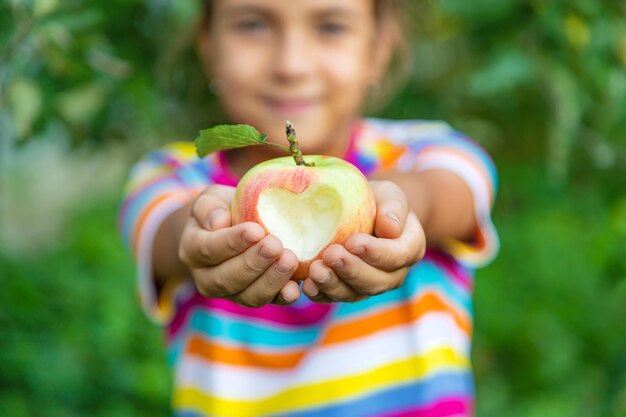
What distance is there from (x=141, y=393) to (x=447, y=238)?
1291mm

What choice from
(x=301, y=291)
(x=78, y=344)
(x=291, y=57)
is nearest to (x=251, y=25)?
(x=291, y=57)

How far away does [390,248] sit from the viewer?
749mm

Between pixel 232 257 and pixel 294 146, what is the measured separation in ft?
0.39

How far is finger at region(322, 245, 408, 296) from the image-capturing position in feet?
2.38

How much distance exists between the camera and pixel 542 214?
121 inches

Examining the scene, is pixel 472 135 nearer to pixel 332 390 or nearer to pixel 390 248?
pixel 332 390

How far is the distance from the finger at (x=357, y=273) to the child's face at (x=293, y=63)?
490 millimetres

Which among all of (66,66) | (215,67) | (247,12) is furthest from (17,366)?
(247,12)

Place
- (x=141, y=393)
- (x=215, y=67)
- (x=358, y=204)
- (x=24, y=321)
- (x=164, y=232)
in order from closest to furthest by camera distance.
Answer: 1. (x=358, y=204)
2. (x=164, y=232)
3. (x=215, y=67)
4. (x=141, y=393)
5. (x=24, y=321)

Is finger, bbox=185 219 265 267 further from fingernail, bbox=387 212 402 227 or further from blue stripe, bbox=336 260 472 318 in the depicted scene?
blue stripe, bbox=336 260 472 318

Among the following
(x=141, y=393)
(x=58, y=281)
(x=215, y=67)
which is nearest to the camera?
(x=215, y=67)

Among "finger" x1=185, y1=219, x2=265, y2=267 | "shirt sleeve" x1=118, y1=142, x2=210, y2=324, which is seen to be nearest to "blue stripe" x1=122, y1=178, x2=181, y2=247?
"shirt sleeve" x1=118, y1=142, x2=210, y2=324

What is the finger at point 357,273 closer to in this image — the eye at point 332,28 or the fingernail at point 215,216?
the fingernail at point 215,216

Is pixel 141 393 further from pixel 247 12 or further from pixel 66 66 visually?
pixel 247 12
